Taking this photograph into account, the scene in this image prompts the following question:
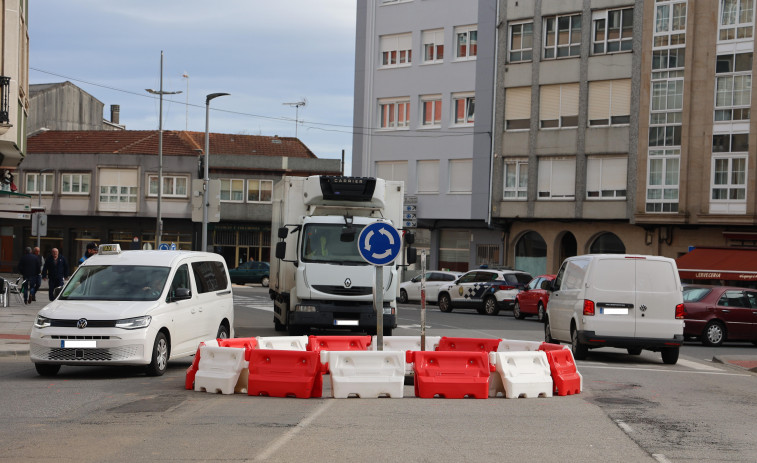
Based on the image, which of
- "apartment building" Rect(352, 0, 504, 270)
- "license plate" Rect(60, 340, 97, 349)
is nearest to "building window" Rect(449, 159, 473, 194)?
"apartment building" Rect(352, 0, 504, 270)

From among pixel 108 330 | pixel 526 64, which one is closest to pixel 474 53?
pixel 526 64

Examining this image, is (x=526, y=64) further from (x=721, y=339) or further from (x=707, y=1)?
(x=721, y=339)

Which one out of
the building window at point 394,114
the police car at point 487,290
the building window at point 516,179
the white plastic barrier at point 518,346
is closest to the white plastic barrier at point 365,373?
the white plastic barrier at point 518,346

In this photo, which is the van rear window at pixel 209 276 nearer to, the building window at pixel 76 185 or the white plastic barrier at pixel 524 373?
the white plastic barrier at pixel 524 373

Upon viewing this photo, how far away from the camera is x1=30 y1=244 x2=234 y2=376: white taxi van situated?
1409 centimetres

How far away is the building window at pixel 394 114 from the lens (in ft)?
174

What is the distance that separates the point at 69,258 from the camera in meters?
69.4

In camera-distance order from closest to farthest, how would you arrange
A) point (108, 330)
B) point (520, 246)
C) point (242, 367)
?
1. point (242, 367)
2. point (108, 330)
3. point (520, 246)

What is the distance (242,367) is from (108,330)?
2214 mm

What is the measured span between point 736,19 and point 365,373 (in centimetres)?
3520

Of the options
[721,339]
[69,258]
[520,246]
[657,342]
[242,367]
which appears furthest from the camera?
[69,258]

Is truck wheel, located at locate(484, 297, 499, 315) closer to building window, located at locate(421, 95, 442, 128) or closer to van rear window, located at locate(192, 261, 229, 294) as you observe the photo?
building window, located at locate(421, 95, 442, 128)

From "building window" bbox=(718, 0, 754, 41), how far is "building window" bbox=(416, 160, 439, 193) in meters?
14.8

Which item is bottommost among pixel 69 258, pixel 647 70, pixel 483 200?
pixel 69 258
